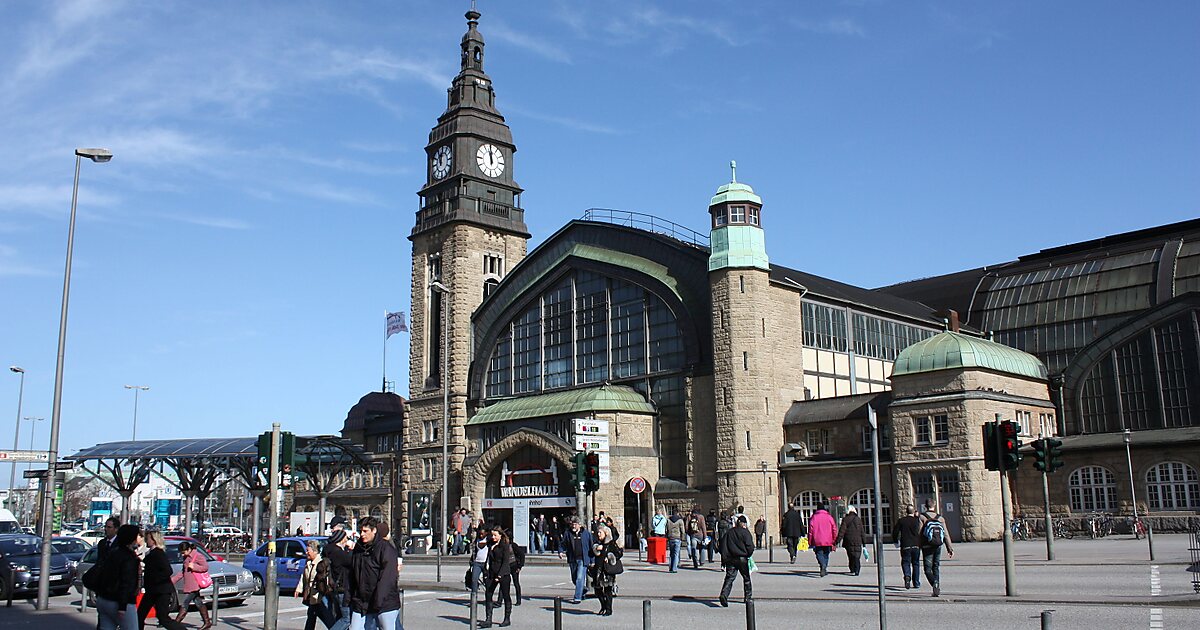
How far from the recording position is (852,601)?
19.8 m

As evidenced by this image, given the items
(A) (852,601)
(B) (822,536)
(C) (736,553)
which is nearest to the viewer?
(C) (736,553)

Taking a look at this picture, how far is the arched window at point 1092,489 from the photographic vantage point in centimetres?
4338

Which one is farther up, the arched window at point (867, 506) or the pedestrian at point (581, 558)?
the arched window at point (867, 506)

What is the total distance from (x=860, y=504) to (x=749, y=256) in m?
12.0

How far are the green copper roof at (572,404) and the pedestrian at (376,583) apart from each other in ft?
126

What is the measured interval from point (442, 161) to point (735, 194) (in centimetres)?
2307

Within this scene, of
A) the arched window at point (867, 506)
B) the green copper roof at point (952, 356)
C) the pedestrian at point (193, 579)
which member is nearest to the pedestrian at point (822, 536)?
the pedestrian at point (193, 579)

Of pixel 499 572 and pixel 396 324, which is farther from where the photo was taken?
pixel 396 324

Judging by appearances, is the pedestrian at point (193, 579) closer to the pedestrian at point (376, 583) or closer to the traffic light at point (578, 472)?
the pedestrian at point (376, 583)

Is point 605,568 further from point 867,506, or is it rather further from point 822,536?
point 867,506

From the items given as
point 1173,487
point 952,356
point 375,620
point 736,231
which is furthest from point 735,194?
point 375,620

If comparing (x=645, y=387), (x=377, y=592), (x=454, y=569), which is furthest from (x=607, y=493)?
(x=377, y=592)

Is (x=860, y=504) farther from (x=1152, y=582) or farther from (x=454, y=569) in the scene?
(x=1152, y=582)

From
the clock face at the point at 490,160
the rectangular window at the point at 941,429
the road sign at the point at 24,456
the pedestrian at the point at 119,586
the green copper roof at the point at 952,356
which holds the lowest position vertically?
the pedestrian at the point at 119,586
